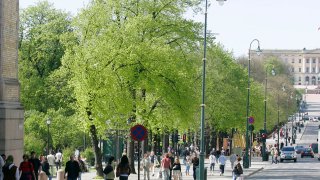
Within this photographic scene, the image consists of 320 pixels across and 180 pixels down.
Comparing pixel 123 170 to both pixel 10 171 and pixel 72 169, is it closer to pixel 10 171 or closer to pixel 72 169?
pixel 72 169

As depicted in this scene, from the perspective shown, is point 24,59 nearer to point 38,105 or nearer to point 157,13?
point 38,105

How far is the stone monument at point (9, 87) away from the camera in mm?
30359

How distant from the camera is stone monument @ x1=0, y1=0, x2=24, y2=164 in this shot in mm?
30359

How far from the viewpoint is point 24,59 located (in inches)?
3317

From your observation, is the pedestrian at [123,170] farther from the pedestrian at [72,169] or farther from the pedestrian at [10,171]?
the pedestrian at [10,171]

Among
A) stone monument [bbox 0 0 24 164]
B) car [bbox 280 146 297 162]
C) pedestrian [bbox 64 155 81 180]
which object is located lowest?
car [bbox 280 146 297 162]

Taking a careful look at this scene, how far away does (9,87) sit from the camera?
1236 inches

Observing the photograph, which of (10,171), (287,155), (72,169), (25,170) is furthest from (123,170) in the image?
(287,155)

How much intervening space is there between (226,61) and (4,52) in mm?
58126

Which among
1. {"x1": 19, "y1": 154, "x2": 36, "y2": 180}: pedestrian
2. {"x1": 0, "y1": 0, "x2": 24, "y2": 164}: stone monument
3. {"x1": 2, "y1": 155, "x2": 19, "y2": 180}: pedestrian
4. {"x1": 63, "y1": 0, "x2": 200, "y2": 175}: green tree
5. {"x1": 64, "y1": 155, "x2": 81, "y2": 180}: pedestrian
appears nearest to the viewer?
{"x1": 2, "y1": 155, "x2": 19, "y2": 180}: pedestrian

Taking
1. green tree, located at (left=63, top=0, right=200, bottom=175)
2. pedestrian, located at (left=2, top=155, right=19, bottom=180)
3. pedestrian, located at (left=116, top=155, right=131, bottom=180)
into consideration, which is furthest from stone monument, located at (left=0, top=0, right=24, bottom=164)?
green tree, located at (left=63, top=0, right=200, bottom=175)

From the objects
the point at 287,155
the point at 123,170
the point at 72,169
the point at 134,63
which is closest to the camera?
the point at 123,170

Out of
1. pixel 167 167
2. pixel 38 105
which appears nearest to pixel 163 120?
pixel 167 167

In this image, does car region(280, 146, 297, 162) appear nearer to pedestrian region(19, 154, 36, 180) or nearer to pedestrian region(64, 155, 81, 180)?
pedestrian region(64, 155, 81, 180)
